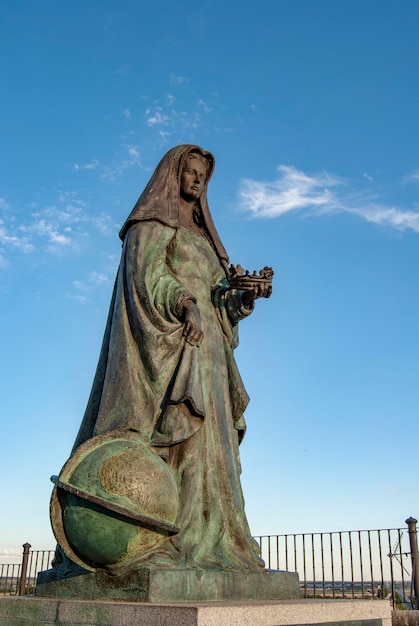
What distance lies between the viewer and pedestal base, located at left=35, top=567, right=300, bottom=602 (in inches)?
191

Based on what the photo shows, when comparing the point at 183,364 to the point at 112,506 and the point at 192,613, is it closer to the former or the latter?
the point at 112,506

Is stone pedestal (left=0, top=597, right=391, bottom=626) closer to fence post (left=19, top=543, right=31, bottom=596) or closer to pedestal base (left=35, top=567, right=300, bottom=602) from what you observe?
pedestal base (left=35, top=567, right=300, bottom=602)

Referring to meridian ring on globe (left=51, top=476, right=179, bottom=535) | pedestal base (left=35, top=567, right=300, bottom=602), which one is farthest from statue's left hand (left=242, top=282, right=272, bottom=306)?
pedestal base (left=35, top=567, right=300, bottom=602)

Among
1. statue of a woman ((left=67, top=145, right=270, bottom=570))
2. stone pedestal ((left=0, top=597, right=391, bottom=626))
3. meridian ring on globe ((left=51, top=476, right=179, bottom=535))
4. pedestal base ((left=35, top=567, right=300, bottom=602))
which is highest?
statue of a woman ((left=67, top=145, right=270, bottom=570))

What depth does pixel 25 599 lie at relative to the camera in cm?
523

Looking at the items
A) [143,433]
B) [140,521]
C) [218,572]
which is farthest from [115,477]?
[218,572]

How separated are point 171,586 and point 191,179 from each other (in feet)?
13.2

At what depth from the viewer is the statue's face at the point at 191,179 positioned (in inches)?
281

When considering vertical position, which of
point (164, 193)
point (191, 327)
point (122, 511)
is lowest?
point (122, 511)

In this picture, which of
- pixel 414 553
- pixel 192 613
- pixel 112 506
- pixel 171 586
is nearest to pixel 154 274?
pixel 112 506

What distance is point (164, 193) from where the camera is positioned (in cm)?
698

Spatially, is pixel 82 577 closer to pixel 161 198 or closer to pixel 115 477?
pixel 115 477

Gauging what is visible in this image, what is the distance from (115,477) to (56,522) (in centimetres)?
62

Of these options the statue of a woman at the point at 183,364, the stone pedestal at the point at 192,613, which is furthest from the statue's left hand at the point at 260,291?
the stone pedestal at the point at 192,613
